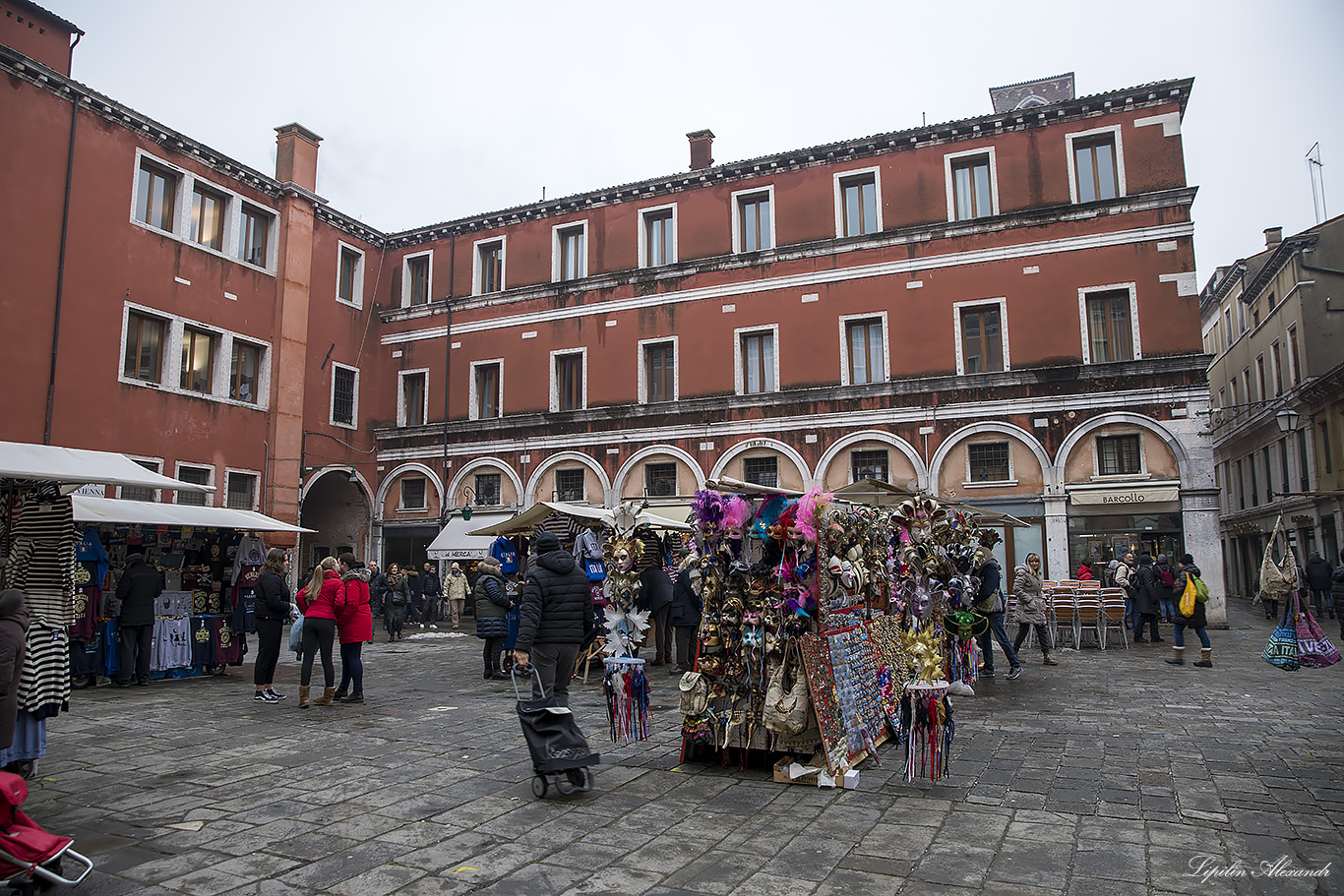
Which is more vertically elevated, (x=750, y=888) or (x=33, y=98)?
(x=33, y=98)

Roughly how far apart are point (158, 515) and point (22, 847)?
912 cm

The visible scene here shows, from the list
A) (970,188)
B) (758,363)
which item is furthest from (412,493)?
(970,188)

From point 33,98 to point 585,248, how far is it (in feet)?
44.0

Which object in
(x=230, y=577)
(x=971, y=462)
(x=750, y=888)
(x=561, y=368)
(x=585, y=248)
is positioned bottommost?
(x=750, y=888)

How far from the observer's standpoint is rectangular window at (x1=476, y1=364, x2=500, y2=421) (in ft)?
86.3

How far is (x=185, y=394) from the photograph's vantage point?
20.8 metres

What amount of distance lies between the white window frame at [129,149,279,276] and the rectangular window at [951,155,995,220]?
18461 mm

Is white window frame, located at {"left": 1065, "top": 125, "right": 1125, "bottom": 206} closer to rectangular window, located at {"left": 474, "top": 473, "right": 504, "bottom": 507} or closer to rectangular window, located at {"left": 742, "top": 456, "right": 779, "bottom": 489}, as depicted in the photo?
rectangular window, located at {"left": 742, "top": 456, "right": 779, "bottom": 489}

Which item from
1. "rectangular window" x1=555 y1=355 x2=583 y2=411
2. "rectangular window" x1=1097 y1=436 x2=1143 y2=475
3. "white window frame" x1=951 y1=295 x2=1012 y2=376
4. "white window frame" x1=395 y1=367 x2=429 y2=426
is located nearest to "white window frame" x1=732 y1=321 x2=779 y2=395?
"white window frame" x1=951 y1=295 x2=1012 y2=376

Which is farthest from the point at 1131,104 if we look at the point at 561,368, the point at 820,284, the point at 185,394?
the point at 185,394

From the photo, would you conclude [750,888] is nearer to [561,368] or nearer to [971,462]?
[971,462]

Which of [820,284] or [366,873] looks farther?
[820,284]

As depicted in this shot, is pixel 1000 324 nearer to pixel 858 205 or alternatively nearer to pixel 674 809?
pixel 858 205

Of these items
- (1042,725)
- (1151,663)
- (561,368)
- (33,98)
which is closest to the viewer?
(1042,725)
